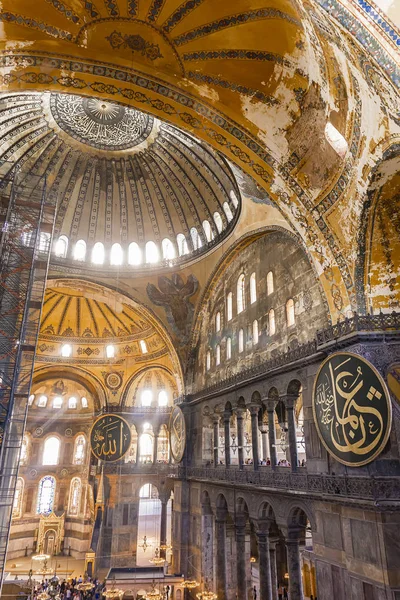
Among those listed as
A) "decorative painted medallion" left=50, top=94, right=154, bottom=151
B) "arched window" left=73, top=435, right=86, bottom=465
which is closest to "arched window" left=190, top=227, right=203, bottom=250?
"decorative painted medallion" left=50, top=94, right=154, bottom=151

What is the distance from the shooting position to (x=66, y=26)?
7477 millimetres

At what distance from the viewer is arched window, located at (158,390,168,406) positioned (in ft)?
74.6

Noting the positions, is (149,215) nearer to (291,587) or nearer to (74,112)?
(74,112)

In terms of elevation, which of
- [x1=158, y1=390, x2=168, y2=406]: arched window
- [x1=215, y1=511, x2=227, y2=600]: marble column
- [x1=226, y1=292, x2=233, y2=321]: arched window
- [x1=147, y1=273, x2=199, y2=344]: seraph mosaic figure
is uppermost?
[x1=147, y1=273, x2=199, y2=344]: seraph mosaic figure

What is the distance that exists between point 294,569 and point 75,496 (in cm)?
1736

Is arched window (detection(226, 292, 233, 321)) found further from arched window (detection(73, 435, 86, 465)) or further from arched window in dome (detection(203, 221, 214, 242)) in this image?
arched window (detection(73, 435, 86, 465))

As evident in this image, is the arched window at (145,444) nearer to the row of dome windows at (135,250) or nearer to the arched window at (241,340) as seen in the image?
the row of dome windows at (135,250)

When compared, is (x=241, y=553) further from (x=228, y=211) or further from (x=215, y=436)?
(x=228, y=211)

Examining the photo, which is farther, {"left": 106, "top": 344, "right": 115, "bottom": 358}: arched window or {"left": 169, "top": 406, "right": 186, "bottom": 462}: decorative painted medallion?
{"left": 106, "top": 344, "right": 115, "bottom": 358}: arched window

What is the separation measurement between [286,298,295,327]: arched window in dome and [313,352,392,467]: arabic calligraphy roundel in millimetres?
2403

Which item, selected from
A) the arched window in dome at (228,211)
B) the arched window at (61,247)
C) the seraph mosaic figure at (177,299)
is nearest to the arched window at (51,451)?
the seraph mosaic figure at (177,299)

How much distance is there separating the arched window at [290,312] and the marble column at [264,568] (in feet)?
18.1

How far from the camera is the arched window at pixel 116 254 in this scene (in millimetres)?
17923

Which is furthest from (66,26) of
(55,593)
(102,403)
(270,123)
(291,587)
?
(102,403)
